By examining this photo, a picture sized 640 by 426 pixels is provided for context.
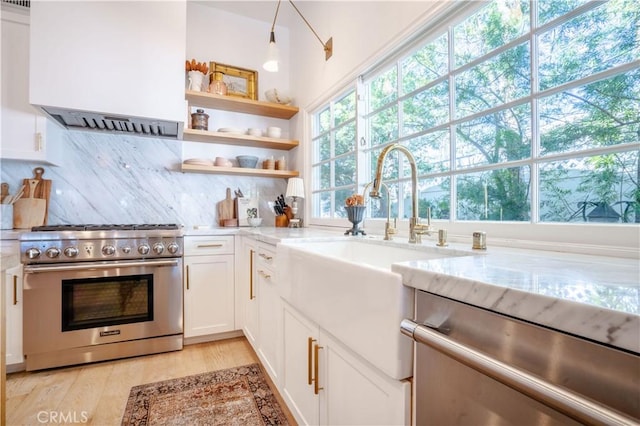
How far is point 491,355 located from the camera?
1.56ft

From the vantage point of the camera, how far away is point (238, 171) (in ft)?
8.82

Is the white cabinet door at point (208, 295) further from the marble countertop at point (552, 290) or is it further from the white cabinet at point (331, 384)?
the marble countertop at point (552, 290)

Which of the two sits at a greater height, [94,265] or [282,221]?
[282,221]

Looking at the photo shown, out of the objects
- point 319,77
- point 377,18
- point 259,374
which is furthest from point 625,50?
point 259,374

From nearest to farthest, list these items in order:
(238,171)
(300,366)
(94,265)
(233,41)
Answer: (300,366)
(94,265)
(238,171)
(233,41)

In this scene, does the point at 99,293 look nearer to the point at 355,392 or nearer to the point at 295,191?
the point at 295,191

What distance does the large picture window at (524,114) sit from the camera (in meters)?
0.88

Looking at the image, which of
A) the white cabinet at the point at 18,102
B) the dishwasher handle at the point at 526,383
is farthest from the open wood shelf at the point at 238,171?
the dishwasher handle at the point at 526,383

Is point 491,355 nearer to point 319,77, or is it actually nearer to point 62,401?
point 62,401

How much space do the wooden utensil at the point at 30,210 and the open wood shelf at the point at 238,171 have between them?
3.42 feet

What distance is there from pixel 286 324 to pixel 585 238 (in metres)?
1.17

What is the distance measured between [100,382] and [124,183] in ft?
5.09

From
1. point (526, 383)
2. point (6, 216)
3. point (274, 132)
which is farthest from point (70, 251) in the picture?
point (526, 383)

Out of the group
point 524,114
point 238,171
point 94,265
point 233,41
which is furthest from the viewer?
point 233,41
